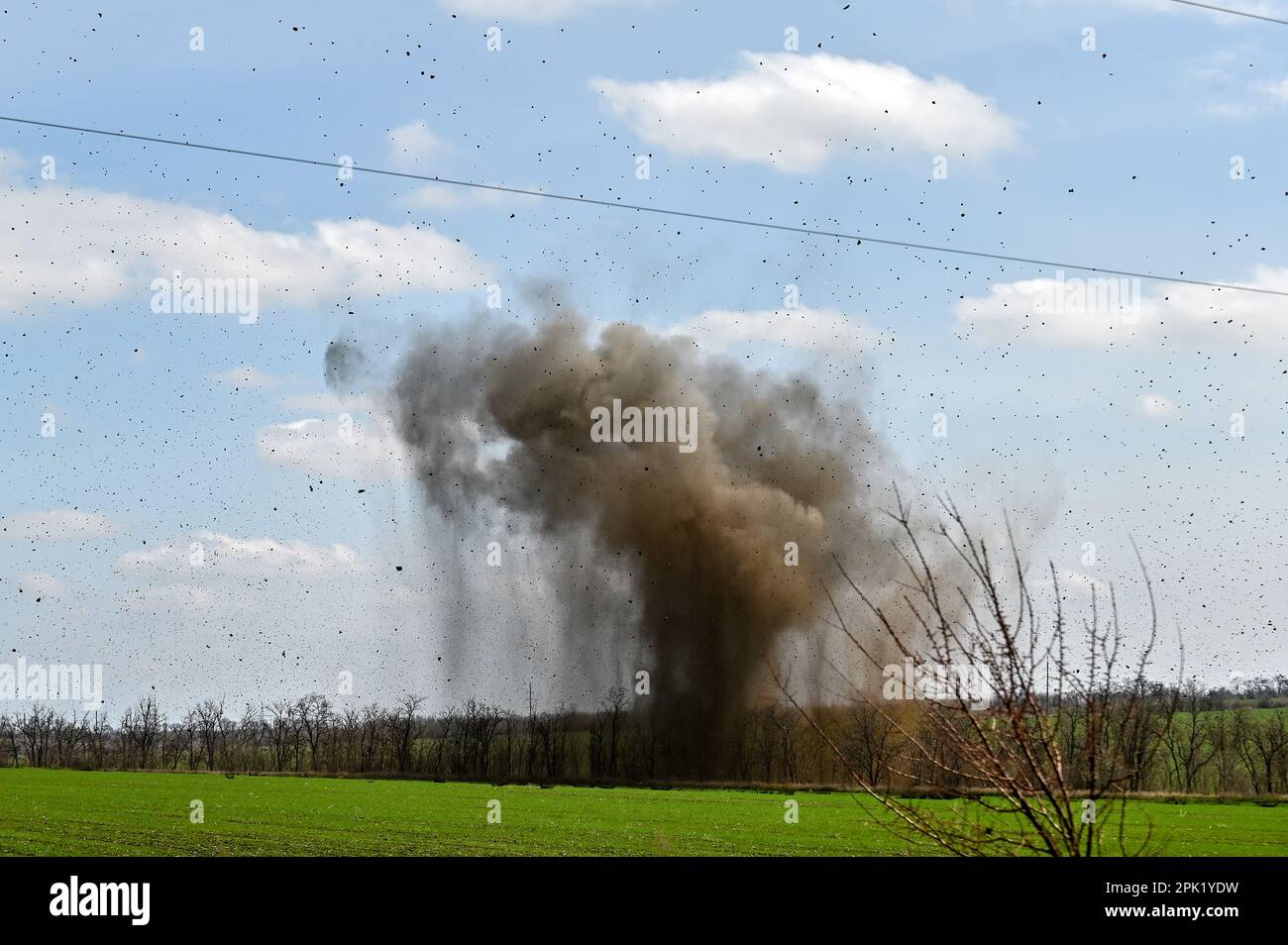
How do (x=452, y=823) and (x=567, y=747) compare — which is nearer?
(x=452, y=823)

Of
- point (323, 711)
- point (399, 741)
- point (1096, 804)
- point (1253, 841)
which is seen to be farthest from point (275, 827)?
point (323, 711)

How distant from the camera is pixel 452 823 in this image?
3988 cm

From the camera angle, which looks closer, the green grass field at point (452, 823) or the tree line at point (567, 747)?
the green grass field at point (452, 823)

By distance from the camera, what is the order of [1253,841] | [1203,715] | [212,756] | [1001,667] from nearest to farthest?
[1001,667] < [1253,841] < [1203,715] < [212,756]

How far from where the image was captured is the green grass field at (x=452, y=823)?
31.6 meters

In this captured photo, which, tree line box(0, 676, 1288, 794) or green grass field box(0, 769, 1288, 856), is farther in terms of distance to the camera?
tree line box(0, 676, 1288, 794)

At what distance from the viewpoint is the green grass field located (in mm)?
31578
